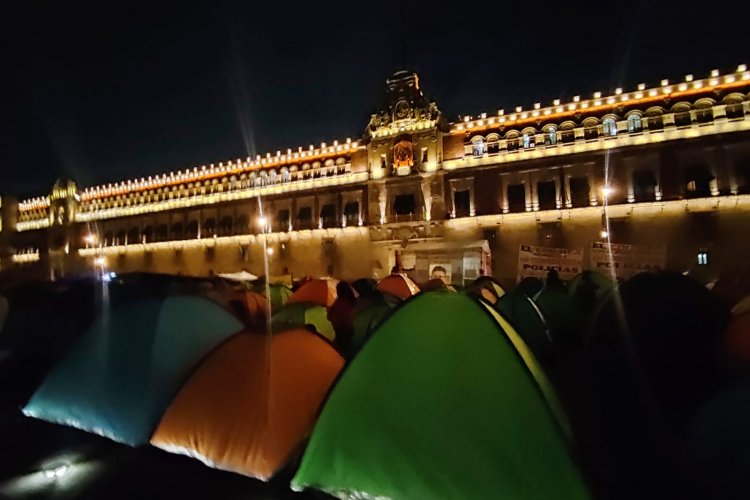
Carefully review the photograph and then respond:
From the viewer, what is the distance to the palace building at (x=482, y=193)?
96.1 feet

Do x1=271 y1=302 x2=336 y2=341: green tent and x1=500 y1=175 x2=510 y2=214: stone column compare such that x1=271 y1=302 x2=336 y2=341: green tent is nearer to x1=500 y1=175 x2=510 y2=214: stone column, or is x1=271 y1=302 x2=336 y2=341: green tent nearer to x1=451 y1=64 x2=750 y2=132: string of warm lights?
x1=500 y1=175 x2=510 y2=214: stone column

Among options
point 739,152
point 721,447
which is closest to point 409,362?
point 721,447

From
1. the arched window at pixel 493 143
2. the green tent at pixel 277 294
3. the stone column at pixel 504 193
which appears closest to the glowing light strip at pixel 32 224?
the arched window at pixel 493 143

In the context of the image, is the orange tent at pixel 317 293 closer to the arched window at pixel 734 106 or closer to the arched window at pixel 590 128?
the arched window at pixel 590 128

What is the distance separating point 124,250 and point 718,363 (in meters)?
58.1

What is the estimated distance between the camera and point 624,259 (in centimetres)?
1927

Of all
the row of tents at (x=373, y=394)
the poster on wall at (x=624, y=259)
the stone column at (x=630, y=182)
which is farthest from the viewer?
the stone column at (x=630, y=182)

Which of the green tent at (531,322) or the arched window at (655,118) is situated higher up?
the arched window at (655,118)

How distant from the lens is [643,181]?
1224 inches

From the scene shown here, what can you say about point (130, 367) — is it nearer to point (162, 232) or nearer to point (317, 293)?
point (317, 293)

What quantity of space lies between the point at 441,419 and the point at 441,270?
21305 mm

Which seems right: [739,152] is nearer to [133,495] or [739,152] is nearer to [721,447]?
[721,447]

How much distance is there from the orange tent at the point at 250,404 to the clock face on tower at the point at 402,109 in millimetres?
34938

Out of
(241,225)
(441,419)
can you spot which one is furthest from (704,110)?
(241,225)
